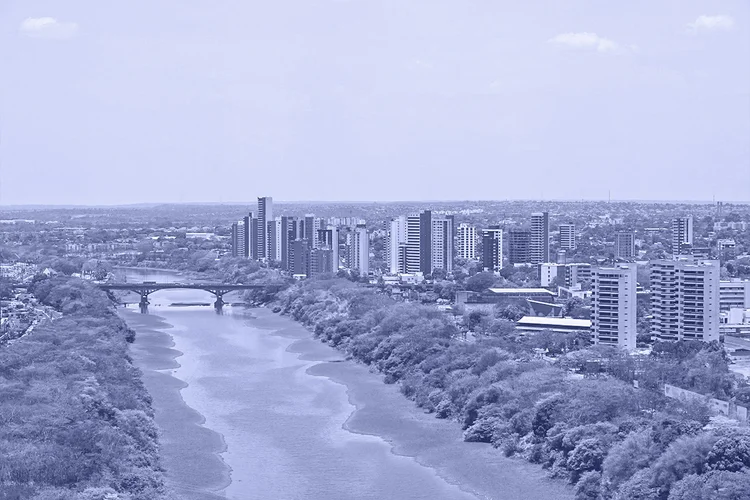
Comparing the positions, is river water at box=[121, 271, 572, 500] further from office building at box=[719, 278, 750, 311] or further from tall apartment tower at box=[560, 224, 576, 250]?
tall apartment tower at box=[560, 224, 576, 250]

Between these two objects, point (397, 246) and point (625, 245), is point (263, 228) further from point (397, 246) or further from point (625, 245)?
point (625, 245)

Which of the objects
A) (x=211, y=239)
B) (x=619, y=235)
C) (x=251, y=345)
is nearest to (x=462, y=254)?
(x=619, y=235)

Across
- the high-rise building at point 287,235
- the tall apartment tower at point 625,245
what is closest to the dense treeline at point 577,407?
the high-rise building at point 287,235

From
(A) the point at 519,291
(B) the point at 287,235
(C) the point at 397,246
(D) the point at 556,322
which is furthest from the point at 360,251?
(D) the point at 556,322

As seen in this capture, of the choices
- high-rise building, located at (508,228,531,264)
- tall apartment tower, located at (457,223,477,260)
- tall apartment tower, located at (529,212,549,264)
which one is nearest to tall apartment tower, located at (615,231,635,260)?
tall apartment tower, located at (529,212,549,264)

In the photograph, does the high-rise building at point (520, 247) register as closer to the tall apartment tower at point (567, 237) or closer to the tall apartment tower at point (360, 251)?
the tall apartment tower at point (360, 251)
